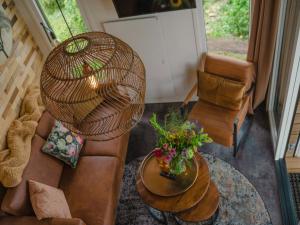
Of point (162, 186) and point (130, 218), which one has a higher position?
point (162, 186)

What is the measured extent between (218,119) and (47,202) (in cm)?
181

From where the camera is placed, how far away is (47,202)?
103 inches

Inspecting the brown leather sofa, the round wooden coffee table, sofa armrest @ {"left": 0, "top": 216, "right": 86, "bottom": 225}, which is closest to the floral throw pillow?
the brown leather sofa

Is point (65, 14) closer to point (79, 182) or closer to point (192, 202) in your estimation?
point (79, 182)

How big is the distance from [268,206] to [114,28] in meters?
2.35

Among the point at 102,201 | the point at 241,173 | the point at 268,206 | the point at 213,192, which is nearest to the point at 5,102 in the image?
the point at 102,201

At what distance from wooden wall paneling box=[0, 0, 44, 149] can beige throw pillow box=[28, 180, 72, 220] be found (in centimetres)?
57

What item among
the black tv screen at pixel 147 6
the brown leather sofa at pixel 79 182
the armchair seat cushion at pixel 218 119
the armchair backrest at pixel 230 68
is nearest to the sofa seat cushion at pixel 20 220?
the brown leather sofa at pixel 79 182

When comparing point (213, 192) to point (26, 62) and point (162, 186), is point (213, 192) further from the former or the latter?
point (26, 62)

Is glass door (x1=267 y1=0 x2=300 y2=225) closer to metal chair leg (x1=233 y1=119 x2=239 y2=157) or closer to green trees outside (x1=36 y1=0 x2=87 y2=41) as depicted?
metal chair leg (x1=233 y1=119 x2=239 y2=157)

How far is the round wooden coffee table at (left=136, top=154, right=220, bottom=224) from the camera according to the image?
267 cm

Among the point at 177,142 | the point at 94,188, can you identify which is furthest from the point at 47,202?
the point at 177,142

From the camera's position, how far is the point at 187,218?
2682 millimetres

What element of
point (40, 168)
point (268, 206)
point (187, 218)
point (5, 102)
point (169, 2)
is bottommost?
point (268, 206)
